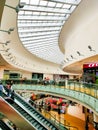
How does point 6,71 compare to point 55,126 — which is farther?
point 6,71

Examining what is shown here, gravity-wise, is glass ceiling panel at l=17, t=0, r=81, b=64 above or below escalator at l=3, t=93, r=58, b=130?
above

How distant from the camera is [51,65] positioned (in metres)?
49.5

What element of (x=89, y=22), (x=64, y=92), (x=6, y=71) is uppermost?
(x=89, y=22)

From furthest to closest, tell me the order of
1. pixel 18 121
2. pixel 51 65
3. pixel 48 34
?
1. pixel 51 65
2. pixel 48 34
3. pixel 18 121

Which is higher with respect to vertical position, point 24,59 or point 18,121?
point 24,59

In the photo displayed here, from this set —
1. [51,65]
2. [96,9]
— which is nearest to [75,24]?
[96,9]

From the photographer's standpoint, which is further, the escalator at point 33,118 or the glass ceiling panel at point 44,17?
the glass ceiling panel at point 44,17

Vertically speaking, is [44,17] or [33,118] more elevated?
[44,17]

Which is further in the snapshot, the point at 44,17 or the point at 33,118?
the point at 44,17

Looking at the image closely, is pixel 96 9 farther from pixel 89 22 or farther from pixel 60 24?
pixel 60 24

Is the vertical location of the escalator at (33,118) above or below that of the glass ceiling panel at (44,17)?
below

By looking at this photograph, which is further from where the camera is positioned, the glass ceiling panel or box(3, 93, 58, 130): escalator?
the glass ceiling panel

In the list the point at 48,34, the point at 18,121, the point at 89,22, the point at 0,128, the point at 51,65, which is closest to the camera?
the point at 0,128

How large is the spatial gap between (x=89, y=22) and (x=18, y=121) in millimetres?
9417
